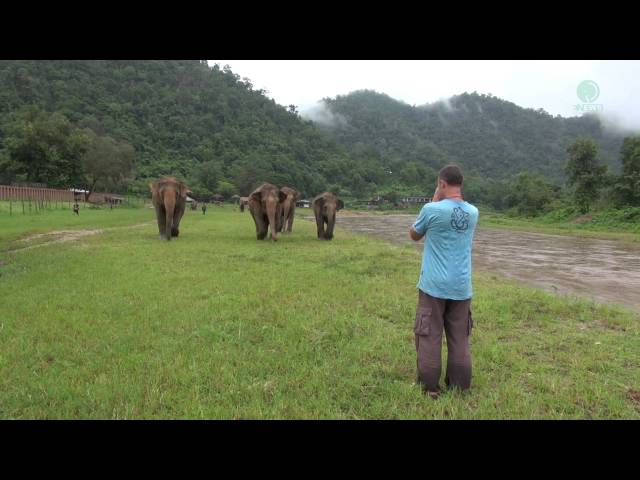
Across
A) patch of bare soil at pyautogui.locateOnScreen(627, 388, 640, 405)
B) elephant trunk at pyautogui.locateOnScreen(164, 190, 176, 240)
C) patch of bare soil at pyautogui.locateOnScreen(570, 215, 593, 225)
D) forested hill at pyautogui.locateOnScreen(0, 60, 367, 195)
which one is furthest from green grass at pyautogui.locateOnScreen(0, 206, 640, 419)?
forested hill at pyautogui.locateOnScreen(0, 60, 367, 195)

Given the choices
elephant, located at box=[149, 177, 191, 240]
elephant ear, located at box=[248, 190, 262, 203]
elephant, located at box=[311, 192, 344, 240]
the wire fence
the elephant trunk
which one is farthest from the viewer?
the wire fence

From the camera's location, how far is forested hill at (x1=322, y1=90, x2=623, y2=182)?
145875mm

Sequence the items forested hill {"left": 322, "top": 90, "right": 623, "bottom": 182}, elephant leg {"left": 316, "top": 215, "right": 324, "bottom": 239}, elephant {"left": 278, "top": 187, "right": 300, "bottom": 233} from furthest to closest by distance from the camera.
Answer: forested hill {"left": 322, "top": 90, "right": 623, "bottom": 182}
elephant {"left": 278, "top": 187, "right": 300, "bottom": 233}
elephant leg {"left": 316, "top": 215, "right": 324, "bottom": 239}

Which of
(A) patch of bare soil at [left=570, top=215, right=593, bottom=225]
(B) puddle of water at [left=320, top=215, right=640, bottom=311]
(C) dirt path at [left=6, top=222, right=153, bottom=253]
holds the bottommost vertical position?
(B) puddle of water at [left=320, top=215, right=640, bottom=311]

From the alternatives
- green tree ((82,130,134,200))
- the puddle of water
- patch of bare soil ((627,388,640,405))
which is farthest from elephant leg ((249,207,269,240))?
green tree ((82,130,134,200))

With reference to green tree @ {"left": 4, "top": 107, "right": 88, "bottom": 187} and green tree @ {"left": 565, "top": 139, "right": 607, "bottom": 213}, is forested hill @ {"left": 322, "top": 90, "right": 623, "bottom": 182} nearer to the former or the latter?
green tree @ {"left": 565, "top": 139, "right": 607, "bottom": 213}

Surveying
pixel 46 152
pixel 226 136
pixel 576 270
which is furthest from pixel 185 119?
pixel 576 270

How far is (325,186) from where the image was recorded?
12506cm

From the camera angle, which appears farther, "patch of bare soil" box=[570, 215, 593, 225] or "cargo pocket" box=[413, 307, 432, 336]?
"patch of bare soil" box=[570, 215, 593, 225]

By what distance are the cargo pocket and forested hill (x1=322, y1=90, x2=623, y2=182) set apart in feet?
461

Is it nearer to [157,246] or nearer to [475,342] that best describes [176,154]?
[157,246]

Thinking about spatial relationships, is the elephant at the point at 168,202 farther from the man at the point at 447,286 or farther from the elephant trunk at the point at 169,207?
the man at the point at 447,286

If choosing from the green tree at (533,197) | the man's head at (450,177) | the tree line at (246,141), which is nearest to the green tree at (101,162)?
the tree line at (246,141)

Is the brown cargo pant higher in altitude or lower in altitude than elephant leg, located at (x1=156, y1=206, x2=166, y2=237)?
lower
